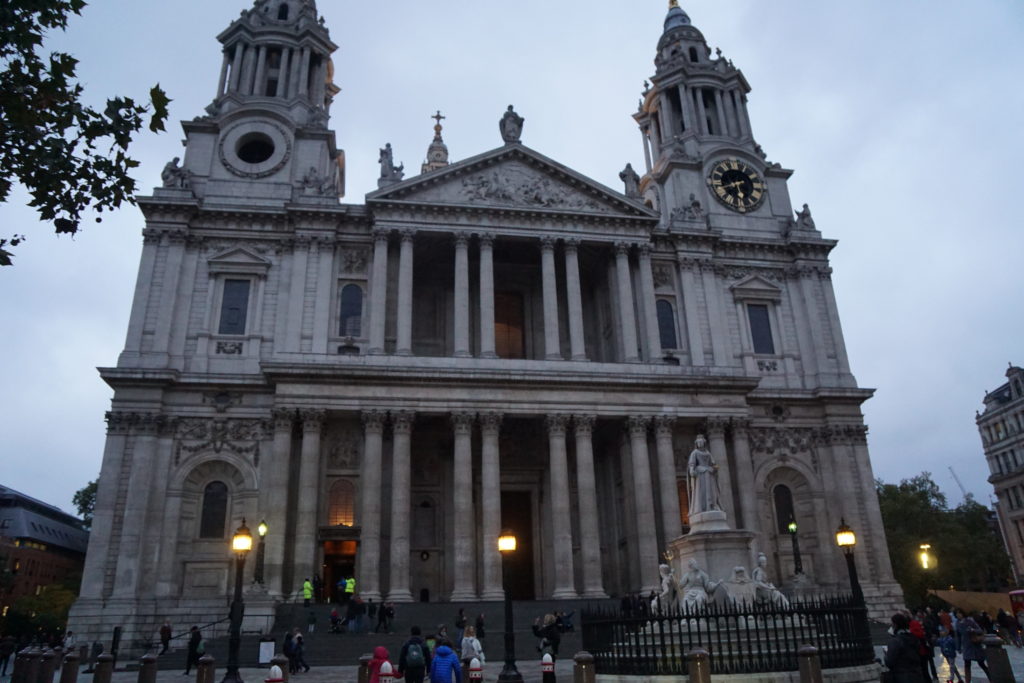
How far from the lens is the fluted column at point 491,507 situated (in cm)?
2927

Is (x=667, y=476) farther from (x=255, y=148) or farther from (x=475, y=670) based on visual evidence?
(x=255, y=148)

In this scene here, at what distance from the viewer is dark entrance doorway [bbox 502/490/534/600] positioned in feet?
114

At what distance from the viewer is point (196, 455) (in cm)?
3188

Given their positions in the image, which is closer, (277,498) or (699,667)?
(699,667)

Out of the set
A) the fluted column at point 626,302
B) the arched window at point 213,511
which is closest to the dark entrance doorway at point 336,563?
the arched window at point 213,511

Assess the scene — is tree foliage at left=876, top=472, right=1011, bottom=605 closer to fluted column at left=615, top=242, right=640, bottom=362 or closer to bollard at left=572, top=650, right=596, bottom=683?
fluted column at left=615, top=242, right=640, bottom=362

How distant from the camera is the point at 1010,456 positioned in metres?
76.8

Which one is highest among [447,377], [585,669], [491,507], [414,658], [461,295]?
[461,295]

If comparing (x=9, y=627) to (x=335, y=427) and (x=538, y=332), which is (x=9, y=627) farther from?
(x=538, y=332)

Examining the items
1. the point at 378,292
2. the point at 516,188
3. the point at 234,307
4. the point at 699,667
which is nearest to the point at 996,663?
the point at 699,667

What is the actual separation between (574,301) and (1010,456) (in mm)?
62954

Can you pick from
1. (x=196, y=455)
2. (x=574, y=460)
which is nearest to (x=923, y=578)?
(x=574, y=460)

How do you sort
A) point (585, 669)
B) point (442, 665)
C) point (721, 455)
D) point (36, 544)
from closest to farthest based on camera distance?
1. point (442, 665)
2. point (585, 669)
3. point (721, 455)
4. point (36, 544)

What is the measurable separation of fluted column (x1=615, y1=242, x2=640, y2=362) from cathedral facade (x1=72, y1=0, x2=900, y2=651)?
0.11 m
